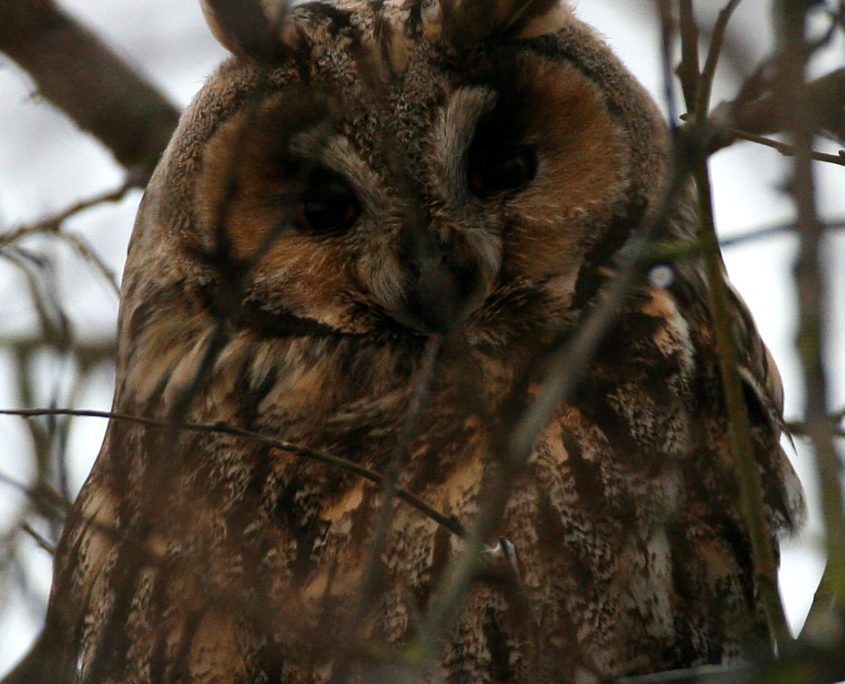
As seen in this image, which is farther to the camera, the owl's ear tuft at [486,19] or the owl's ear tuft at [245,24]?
the owl's ear tuft at [486,19]

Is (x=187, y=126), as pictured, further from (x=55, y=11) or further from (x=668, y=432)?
(x=668, y=432)

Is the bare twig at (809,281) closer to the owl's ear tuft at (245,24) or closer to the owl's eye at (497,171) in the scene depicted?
the owl's ear tuft at (245,24)

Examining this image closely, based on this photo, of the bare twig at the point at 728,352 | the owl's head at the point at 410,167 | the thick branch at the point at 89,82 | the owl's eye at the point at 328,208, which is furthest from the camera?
the thick branch at the point at 89,82

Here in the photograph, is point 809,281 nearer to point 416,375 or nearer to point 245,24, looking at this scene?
point 416,375

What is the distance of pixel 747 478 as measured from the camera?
179cm

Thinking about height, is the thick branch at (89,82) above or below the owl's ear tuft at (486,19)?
above

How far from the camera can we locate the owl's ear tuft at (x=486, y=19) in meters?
2.91

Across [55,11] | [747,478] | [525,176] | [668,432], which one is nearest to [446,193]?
[525,176]

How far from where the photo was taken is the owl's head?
109 inches

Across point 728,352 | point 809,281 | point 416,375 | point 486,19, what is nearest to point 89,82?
point 486,19

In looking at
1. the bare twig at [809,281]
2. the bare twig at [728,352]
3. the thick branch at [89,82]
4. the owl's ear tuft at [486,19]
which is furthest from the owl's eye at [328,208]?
the bare twig at [809,281]

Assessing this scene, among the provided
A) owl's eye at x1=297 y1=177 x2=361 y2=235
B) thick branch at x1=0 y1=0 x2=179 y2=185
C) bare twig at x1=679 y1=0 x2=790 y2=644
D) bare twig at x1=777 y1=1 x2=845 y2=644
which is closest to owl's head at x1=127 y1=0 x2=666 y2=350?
owl's eye at x1=297 y1=177 x2=361 y2=235

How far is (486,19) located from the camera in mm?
2951

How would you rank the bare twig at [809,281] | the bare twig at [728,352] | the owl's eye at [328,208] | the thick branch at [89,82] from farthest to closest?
the thick branch at [89,82] < the owl's eye at [328,208] < the bare twig at [728,352] < the bare twig at [809,281]
